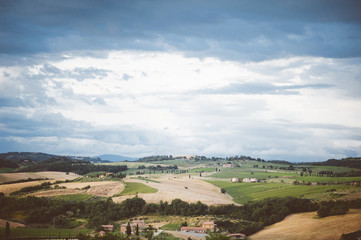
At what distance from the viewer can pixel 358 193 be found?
98000 millimetres

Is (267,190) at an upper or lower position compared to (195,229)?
upper

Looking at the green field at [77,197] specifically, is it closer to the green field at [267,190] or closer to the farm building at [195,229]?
the farm building at [195,229]

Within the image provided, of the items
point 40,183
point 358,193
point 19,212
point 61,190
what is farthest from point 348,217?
point 40,183

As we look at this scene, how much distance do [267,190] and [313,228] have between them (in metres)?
67.0

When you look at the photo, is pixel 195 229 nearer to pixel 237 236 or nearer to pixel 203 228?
pixel 203 228

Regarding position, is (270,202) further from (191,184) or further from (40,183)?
(40,183)

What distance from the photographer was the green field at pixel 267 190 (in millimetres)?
118156

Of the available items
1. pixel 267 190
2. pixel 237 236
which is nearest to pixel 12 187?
pixel 237 236

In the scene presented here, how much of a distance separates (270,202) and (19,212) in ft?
242

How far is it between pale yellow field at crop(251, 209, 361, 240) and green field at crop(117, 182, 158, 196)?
5573 centimetres

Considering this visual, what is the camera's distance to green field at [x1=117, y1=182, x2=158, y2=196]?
126387 mm

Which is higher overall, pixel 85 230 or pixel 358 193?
pixel 358 193

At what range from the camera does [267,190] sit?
461 ft

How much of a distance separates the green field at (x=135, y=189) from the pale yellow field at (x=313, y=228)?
183ft
